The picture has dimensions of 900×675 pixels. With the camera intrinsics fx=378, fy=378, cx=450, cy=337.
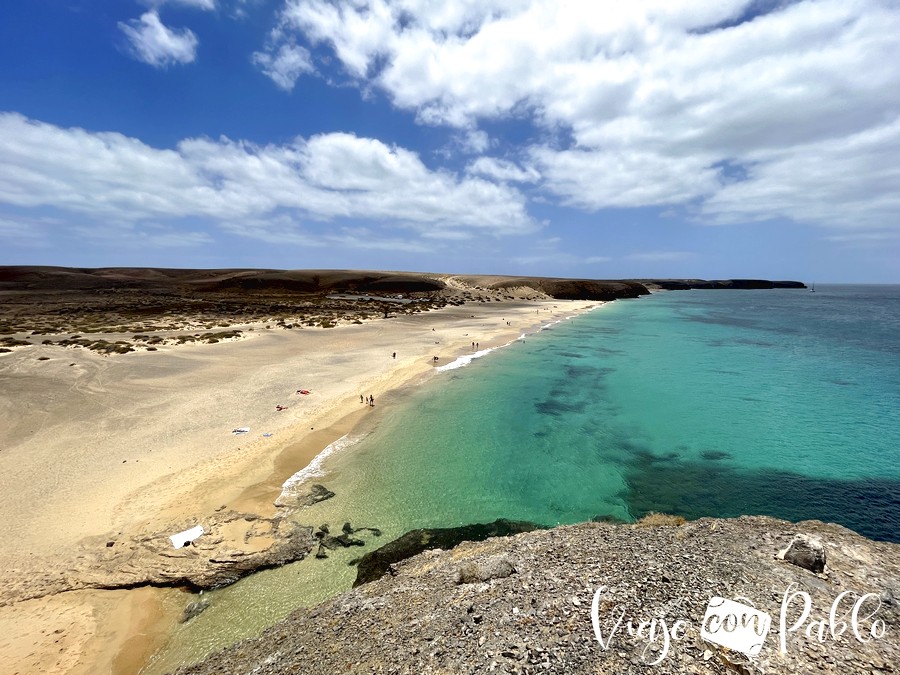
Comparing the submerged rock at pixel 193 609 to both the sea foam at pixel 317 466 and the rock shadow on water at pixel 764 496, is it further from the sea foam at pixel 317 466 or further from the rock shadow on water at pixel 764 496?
the rock shadow on water at pixel 764 496

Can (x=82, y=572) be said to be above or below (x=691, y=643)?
below

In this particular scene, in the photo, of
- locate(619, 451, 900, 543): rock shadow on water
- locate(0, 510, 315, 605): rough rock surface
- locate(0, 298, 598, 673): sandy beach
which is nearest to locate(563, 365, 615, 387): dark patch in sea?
locate(0, 298, 598, 673): sandy beach

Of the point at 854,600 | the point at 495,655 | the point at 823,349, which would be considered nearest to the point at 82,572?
the point at 495,655

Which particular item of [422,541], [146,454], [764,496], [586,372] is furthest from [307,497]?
[586,372]

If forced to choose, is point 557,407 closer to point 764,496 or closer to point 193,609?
point 764,496

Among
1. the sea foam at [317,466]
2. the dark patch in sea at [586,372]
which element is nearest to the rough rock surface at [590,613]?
the sea foam at [317,466]

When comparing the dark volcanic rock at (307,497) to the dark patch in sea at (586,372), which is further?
the dark patch in sea at (586,372)

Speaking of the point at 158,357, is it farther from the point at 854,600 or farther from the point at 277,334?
the point at 854,600
